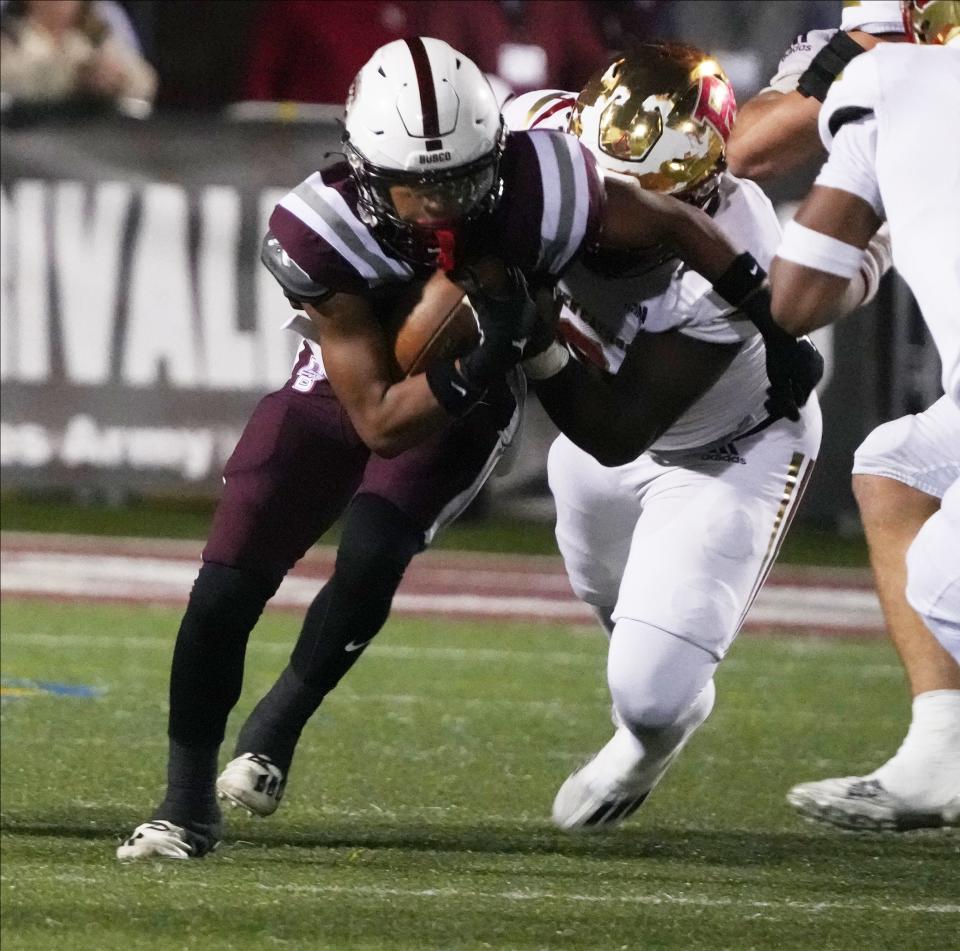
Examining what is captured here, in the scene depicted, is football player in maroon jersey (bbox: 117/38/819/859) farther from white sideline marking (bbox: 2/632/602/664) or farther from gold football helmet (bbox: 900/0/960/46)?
white sideline marking (bbox: 2/632/602/664)

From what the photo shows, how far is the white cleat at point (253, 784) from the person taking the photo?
3.42m

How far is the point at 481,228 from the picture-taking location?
323 cm

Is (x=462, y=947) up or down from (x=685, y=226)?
down

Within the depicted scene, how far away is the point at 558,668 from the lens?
5.75m

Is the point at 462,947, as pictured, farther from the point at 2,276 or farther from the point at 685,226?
the point at 2,276

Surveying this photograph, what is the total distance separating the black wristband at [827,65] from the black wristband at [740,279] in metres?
0.36

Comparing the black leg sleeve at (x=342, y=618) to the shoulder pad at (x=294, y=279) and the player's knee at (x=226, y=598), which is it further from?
the shoulder pad at (x=294, y=279)

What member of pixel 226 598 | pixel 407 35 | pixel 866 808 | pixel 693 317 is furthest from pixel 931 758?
pixel 407 35

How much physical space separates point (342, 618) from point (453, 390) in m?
0.54

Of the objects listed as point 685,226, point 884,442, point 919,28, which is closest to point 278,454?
point 685,226

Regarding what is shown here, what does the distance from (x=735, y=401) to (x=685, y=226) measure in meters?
0.44

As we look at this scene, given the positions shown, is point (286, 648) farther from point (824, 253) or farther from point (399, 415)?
point (824, 253)

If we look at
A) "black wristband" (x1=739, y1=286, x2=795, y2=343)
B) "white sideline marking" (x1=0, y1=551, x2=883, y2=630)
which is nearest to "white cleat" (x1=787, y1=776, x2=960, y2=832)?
"black wristband" (x1=739, y1=286, x2=795, y2=343)

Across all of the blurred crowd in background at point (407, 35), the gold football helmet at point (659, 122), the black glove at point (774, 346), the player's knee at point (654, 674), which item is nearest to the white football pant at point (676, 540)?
the player's knee at point (654, 674)
